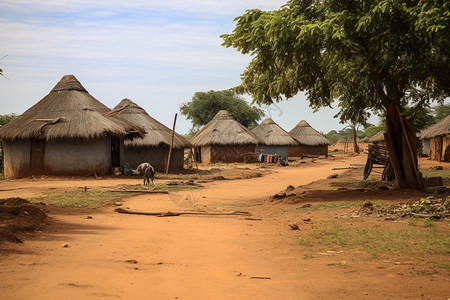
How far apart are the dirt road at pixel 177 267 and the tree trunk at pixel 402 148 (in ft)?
21.4

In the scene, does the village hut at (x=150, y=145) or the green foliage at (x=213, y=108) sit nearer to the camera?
the village hut at (x=150, y=145)

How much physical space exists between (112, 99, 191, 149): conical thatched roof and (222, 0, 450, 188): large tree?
12443mm

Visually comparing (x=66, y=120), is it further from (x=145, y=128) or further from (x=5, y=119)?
(x=5, y=119)

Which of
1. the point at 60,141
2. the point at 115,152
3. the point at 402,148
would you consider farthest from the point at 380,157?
the point at 115,152

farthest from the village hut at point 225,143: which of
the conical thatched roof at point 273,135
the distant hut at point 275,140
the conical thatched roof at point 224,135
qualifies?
the distant hut at point 275,140

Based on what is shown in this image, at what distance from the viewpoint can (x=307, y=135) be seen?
163 ft

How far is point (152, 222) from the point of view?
9.29 m

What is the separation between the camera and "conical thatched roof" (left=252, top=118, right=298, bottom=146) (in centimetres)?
4394

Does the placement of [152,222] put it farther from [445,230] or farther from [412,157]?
[412,157]

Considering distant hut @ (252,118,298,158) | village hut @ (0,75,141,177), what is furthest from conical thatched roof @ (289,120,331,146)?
village hut @ (0,75,141,177)

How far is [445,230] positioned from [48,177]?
1842 centimetres

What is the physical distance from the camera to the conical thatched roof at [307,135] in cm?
4859

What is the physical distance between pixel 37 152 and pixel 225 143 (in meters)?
16.7

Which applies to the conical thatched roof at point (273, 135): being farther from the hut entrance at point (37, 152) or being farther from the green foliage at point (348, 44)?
the green foliage at point (348, 44)
